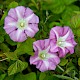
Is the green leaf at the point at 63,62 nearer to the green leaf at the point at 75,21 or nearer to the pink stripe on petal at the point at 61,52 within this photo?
the pink stripe on petal at the point at 61,52

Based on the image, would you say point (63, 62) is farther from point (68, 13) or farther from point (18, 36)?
point (68, 13)

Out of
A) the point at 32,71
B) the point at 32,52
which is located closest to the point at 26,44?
the point at 32,52

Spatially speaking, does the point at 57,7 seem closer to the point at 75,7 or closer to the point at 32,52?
the point at 75,7

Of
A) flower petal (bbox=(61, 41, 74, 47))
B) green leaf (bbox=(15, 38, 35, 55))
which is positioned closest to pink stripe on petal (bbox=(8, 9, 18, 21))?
green leaf (bbox=(15, 38, 35, 55))

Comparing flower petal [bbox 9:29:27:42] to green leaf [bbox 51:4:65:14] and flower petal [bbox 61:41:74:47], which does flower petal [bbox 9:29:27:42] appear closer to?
flower petal [bbox 61:41:74:47]

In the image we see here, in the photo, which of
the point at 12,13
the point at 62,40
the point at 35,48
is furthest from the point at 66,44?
the point at 12,13

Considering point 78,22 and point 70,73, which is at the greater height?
point 78,22
